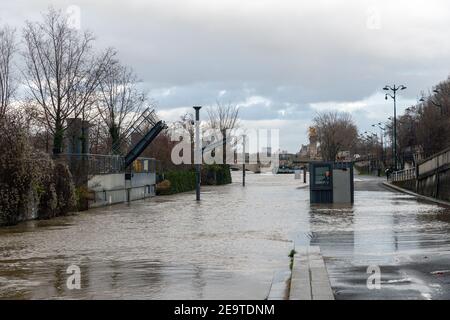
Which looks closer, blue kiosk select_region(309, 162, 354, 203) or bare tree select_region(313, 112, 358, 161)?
blue kiosk select_region(309, 162, 354, 203)

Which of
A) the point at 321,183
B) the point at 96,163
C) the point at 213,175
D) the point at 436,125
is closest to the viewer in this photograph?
the point at 321,183

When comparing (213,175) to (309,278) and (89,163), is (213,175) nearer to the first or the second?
(89,163)

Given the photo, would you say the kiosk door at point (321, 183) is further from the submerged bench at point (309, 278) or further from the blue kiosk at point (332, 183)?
the submerged bench at point (309, 278)

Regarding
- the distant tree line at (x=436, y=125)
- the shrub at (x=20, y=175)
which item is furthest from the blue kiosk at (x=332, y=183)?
the distant tree line at (x=436, y=125)

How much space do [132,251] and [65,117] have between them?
1040 inches

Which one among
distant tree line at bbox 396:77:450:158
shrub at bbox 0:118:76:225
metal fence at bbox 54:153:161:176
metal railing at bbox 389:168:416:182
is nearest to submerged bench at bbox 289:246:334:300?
shrub at bbox 0:118:76:225

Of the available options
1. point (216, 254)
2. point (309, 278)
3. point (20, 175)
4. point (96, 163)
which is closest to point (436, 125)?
point (96, 163)

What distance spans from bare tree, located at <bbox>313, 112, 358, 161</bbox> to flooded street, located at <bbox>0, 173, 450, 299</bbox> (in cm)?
7123

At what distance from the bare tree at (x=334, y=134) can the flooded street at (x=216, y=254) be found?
7123 cm

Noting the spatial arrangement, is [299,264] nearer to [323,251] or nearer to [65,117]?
[323,251]

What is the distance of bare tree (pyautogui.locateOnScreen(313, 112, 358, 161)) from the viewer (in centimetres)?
9481

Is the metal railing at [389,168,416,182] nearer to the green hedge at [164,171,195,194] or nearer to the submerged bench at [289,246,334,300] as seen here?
the green hedge at [164,171,195,194]

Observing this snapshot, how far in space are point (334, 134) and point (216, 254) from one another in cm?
8926

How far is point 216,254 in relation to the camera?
13391 millimetres
